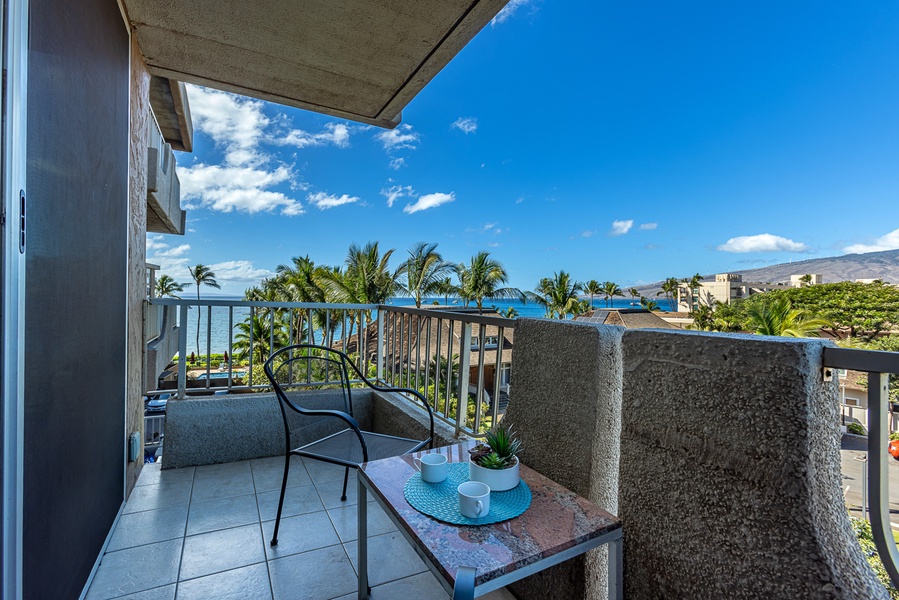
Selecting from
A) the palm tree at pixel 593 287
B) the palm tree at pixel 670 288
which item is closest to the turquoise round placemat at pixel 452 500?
the palm tree at pixel 593 287

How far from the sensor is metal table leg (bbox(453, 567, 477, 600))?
33.6 inches

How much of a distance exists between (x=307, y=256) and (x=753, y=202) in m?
58.7

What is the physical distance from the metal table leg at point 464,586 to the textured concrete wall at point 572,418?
25.3 inches

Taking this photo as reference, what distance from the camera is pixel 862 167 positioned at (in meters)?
41.5

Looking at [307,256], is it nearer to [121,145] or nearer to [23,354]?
[121,145]

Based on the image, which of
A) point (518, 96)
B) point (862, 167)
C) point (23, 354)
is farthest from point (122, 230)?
point (862, 167)

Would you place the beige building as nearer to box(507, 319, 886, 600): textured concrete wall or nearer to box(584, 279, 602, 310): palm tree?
box(584, 279, 602, 310): palm tree

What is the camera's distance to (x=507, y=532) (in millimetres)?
1074

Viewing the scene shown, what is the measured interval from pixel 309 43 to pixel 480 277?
20980 millimetres

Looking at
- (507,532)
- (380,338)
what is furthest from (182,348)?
(507,532)

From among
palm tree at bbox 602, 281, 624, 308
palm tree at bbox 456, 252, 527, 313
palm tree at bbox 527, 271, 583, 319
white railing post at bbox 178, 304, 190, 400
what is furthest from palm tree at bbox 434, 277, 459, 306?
palm tree at bbox 602, 281, 624, 308

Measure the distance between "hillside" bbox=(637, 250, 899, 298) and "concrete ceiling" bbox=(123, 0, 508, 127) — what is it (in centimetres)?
4265

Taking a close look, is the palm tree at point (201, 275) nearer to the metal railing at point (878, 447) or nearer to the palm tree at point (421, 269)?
the palm tree at point (421, 269)

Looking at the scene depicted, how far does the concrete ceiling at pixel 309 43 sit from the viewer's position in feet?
6.75
